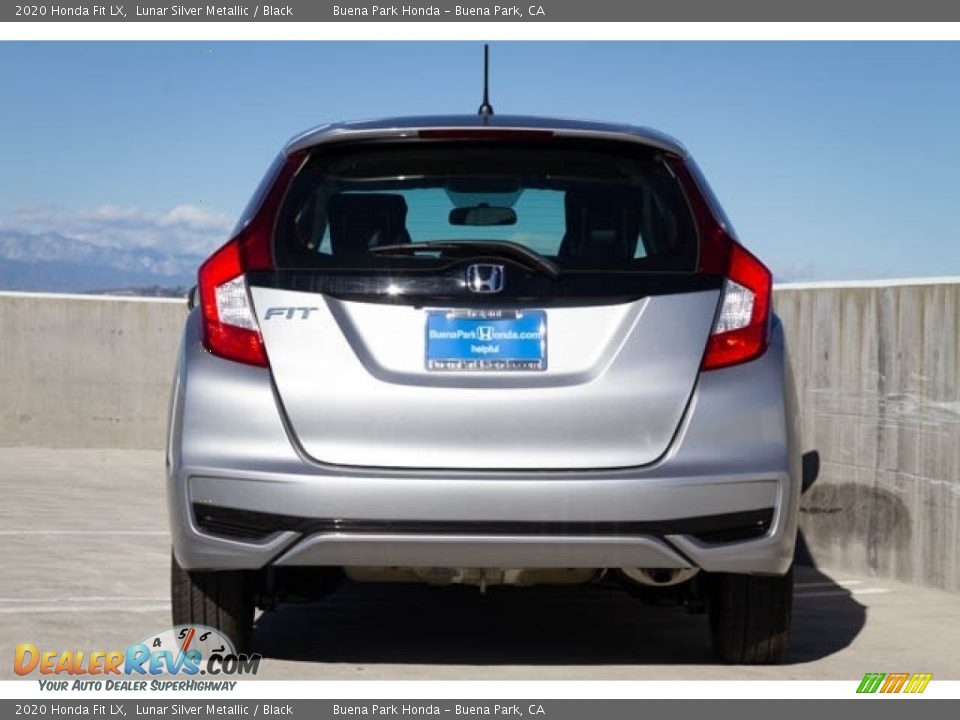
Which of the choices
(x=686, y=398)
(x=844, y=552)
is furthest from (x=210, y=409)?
(x=844, y=552)

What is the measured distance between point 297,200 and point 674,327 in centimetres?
124

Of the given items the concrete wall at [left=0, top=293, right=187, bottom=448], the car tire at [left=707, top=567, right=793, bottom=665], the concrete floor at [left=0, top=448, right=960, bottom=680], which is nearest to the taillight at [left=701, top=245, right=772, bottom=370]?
the car tire at [left=707, top=567, right=793, bottom=665]

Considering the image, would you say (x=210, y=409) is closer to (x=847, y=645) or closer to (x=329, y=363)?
(x=329, y=363)

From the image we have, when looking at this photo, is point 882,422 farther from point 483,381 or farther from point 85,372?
point 85,372

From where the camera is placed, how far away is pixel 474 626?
7305 mm

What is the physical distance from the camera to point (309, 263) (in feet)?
18.3

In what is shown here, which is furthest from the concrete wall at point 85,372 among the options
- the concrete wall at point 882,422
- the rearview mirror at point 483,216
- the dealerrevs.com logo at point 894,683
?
the dealerrevs.com logo at point 894,683

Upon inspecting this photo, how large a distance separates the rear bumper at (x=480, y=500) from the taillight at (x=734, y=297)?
0.18ft

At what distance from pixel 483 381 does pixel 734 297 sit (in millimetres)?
845

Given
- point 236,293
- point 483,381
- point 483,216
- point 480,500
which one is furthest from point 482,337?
point 236,293

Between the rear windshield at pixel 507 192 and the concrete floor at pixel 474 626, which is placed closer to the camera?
the rear windshield at pixel 507 192

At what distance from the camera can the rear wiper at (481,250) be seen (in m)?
5.55

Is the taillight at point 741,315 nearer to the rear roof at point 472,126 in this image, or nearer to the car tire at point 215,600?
the rear roof at point 472,126
